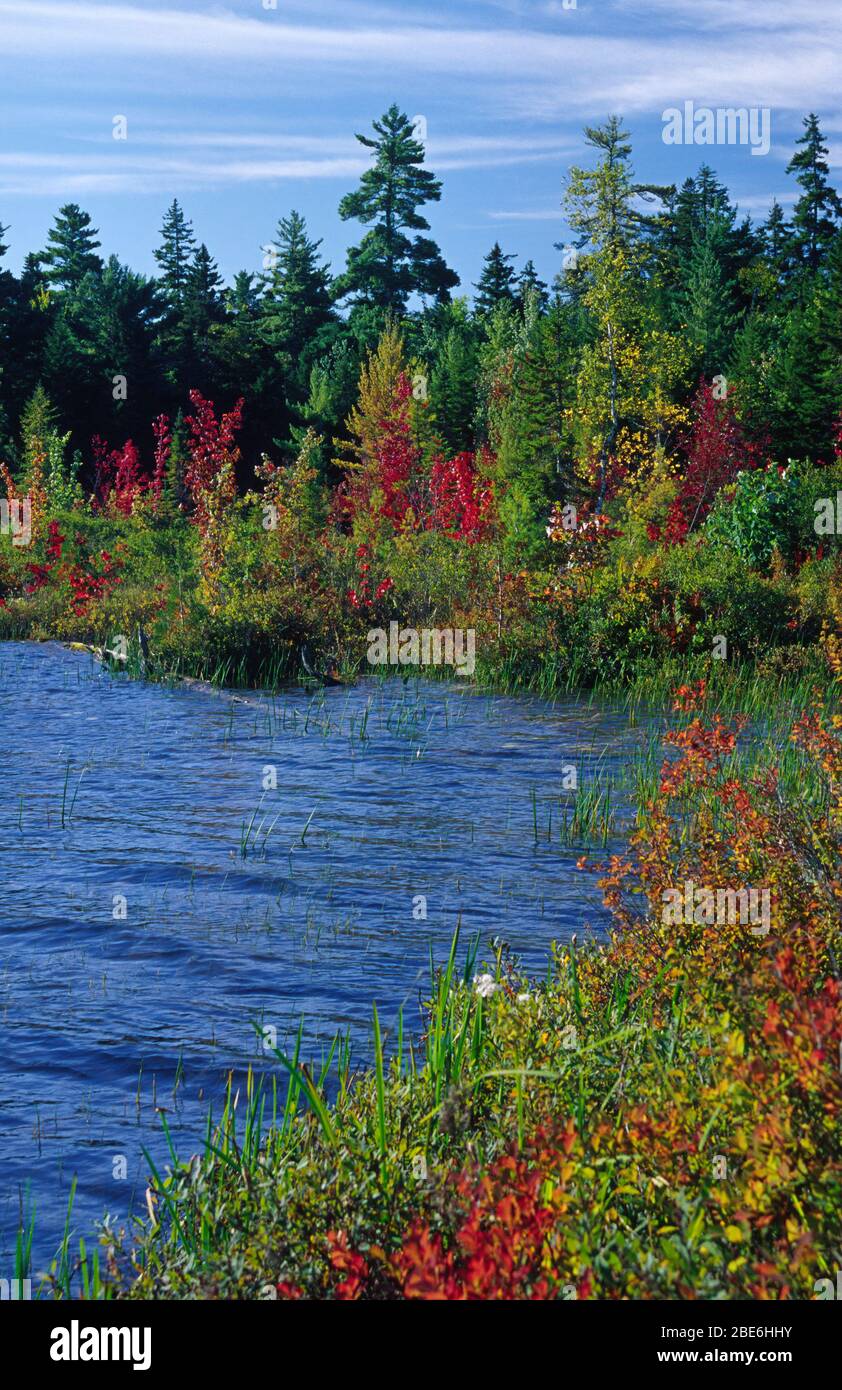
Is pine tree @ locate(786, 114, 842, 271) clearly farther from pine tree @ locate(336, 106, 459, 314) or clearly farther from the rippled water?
the rippled water

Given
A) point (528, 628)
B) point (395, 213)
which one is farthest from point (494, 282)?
point (528, 628)

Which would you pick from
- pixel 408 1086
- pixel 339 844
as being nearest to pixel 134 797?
pixel 339 844

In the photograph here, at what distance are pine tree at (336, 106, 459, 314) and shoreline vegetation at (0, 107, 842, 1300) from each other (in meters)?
0.16

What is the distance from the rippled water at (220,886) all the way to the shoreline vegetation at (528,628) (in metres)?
0.43

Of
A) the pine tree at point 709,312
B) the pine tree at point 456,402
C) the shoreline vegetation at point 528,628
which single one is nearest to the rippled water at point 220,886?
the shoreline vegetation at point 528,628

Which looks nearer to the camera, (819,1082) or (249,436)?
(819,1082)

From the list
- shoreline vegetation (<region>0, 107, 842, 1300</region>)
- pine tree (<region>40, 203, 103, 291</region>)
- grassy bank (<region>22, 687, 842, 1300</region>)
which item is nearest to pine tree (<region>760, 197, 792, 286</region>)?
shoreline vegetation (<region>0, 107, 842, 1300</region>)

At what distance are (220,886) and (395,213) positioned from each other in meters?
57.0

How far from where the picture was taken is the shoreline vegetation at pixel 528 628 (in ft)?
11.4

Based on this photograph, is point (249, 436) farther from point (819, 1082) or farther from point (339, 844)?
point (819, 1082)

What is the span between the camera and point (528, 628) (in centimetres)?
1808

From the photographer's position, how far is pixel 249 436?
52625 millimetres

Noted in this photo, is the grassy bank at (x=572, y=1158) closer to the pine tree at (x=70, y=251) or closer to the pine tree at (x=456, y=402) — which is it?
the pine tree at (x=456, y=402)
